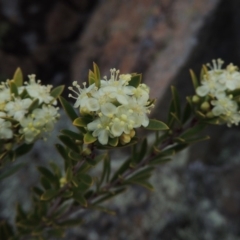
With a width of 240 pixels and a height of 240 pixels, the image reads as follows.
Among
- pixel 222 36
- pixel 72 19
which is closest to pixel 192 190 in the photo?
pixel 222 36

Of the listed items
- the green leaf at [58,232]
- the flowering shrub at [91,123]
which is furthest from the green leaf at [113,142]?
the green leaf at [58,232]

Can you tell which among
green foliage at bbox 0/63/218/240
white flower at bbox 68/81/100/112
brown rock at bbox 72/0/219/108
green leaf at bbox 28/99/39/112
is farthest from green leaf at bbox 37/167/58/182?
brown rock at bbox 72/0/219/108

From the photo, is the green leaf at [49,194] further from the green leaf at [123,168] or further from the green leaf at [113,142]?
the green leaf at [113,142]

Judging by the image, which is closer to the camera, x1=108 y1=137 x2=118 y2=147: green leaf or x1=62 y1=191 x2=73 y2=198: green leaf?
x1=108 y1=137 x2=118 y2=147: green leaf

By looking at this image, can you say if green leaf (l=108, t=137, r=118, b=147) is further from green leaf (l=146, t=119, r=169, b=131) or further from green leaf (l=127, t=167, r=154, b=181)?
green leaf (l=127, t=167, r=154, b=181)

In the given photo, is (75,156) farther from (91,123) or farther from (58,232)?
(58,232)

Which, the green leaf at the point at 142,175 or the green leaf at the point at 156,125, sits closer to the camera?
the green leaf at the point at 156,125
